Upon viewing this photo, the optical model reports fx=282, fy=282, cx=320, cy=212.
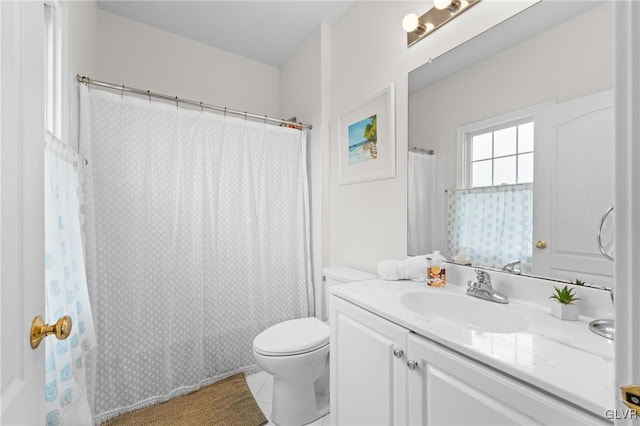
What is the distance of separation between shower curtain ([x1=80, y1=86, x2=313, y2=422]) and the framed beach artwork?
44cm

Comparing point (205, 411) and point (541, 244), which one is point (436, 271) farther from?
point (205, 411)

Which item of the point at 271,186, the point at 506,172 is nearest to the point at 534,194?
the point at 506,172

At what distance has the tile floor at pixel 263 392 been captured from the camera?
1.61 m

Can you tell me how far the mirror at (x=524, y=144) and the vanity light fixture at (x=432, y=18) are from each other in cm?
16

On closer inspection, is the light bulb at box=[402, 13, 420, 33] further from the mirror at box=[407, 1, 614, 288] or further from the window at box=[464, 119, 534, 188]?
the window at box=[464, 119, 534, 188]

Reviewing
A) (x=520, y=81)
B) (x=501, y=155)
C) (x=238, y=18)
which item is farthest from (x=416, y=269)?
(x=238, y=18)

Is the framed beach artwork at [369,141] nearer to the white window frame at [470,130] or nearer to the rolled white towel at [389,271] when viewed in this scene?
the white window frame at [470,130]

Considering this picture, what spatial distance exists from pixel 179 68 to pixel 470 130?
2.33 m

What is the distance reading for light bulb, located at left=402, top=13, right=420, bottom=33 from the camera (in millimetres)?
1443

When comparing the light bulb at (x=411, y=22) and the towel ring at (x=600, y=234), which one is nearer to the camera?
the towel ring at (x=600, y=234)

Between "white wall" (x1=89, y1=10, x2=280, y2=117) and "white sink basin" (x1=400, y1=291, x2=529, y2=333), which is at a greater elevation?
"white wall" (x1=89, y1=10, x2=280, y2=117)

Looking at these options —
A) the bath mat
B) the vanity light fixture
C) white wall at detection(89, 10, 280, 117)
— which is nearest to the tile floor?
the bath mat

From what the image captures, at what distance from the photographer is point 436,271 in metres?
1.33

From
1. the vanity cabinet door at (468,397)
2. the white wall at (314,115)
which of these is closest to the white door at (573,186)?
the vanity cabinet door at (468,397)
